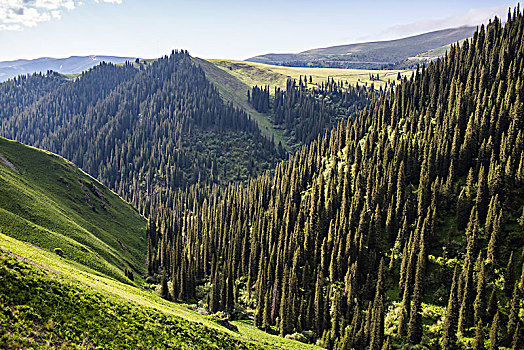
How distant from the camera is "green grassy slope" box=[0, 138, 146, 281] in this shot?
8888 centimetres

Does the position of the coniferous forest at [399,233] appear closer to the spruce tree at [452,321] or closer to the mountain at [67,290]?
the spruce tree at [452,321]

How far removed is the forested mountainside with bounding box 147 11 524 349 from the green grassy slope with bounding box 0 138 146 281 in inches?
701

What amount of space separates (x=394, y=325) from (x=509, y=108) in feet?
294

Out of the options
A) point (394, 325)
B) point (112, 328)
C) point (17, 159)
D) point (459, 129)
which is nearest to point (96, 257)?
point (112, 328)

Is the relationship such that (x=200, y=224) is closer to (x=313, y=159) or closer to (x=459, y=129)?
(x=313, y=159)

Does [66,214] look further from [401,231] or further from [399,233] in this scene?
[401,231]

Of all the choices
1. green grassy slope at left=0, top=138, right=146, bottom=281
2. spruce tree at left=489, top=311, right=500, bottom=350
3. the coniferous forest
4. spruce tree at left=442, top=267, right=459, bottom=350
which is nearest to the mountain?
green grassy slope at left=0, top=138, right=146, bottom=281

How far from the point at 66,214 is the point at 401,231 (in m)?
112

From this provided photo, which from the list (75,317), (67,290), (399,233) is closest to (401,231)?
(399,233)

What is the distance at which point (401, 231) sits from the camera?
116375mm

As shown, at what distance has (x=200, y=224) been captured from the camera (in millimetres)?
189625

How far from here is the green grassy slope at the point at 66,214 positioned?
8888 cm

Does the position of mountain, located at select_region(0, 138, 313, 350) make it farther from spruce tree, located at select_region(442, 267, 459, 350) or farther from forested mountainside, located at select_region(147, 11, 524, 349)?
spruce tree, located at select_region(442, 267, 459, 350)

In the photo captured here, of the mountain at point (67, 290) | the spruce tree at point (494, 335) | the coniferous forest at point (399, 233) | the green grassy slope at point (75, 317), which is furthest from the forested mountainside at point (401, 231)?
the green grassy slope at point (75, 317)
